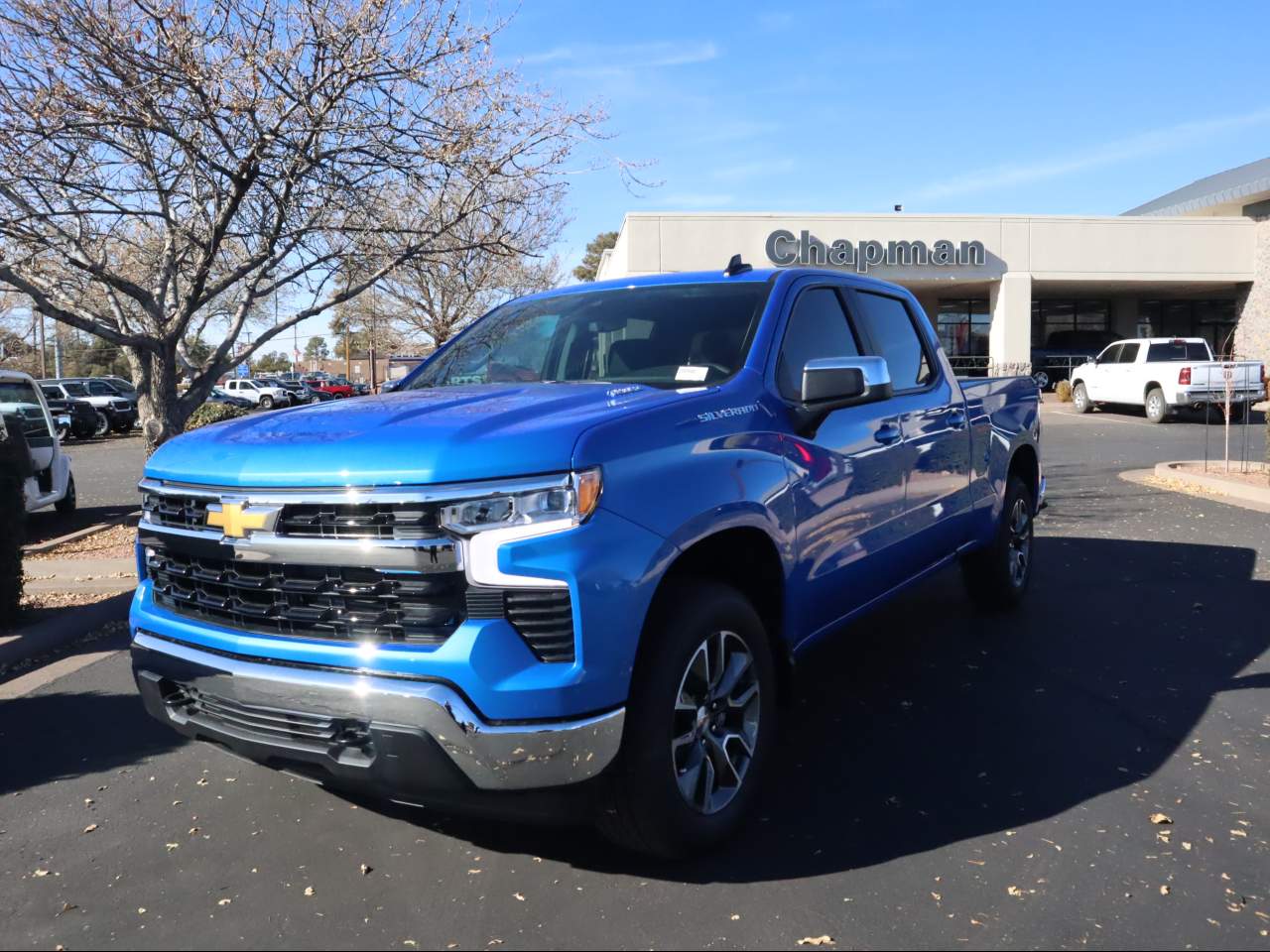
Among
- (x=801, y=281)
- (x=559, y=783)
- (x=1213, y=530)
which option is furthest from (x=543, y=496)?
(x=1213, y=530)

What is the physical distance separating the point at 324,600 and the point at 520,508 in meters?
0.65

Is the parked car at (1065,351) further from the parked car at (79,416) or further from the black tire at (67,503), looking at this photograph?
the black tire at (67,503)

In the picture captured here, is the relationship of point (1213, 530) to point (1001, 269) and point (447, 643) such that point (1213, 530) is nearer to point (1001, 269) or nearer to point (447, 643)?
point (447, 643)

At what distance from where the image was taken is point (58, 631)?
20.7ft

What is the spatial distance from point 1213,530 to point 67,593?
9609 mm

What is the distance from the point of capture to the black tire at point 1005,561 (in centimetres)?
614

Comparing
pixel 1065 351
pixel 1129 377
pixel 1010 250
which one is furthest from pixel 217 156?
pixel 1065 351

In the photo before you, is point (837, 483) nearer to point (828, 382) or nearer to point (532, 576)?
point (828, 382)

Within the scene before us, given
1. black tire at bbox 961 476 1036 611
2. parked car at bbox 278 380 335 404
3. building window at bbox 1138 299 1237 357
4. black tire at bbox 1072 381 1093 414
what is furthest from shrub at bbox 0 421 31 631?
parked car at bbox 278 380 335 404

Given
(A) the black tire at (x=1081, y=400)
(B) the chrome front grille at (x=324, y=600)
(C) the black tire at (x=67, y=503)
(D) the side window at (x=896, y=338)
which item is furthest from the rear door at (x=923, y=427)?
(A) the black tire at (x=1081, y=400)

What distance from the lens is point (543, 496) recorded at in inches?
110

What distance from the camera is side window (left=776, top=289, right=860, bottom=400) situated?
4.05 metres

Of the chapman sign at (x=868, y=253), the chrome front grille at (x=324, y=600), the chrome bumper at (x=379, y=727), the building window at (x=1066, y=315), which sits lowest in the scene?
the chrome bumper at (x=379, y=727)

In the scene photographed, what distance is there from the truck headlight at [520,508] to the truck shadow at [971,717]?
4.03 feet
